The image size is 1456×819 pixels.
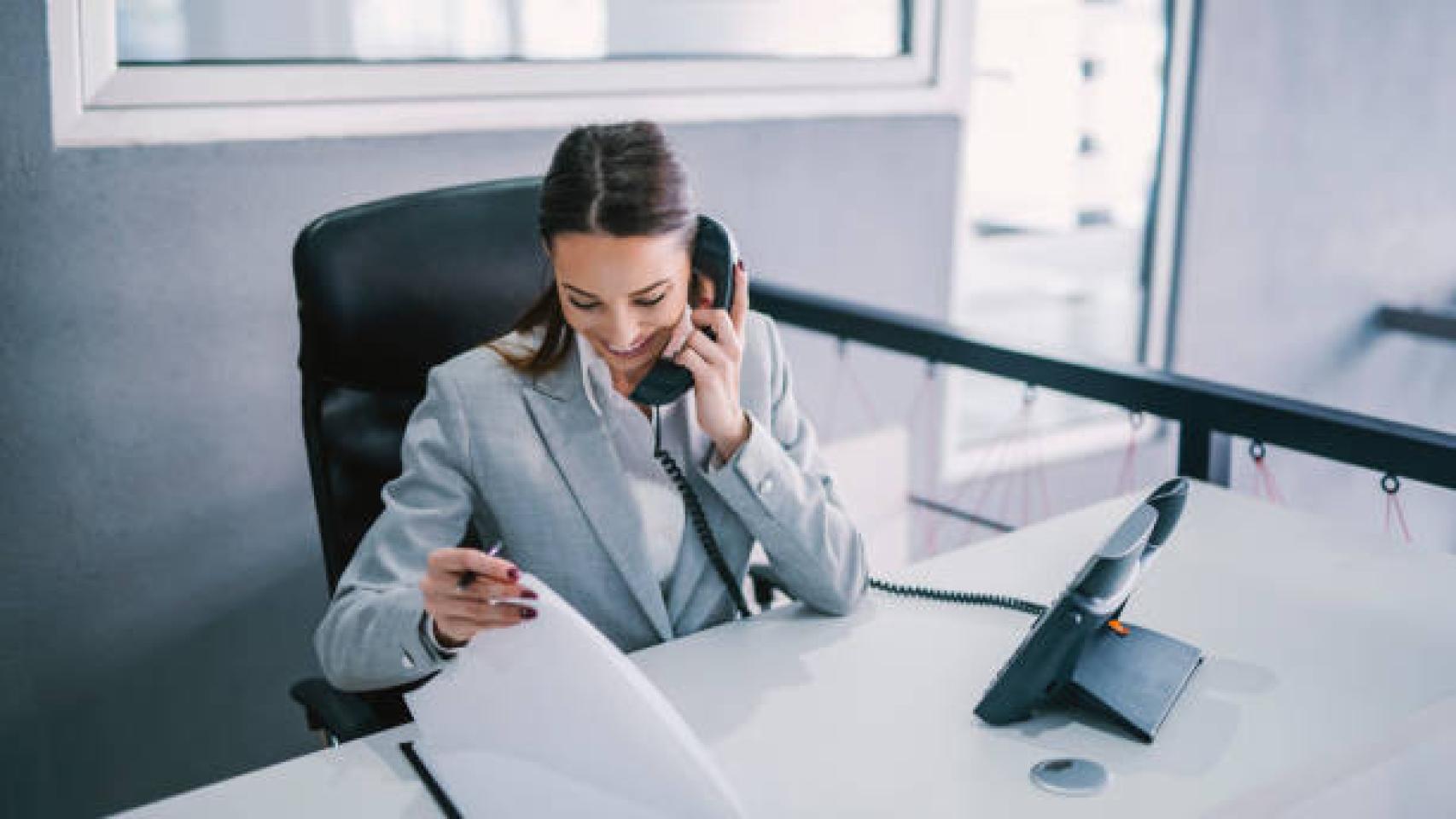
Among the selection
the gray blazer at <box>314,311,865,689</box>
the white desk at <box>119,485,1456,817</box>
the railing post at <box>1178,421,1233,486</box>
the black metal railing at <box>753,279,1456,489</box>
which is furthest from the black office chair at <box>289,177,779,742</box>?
the railing post at <box>1178,421,1233,486</box>

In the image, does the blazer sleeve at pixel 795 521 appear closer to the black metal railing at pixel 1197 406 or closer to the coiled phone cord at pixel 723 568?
the coiled phone cord at pixel 723 568

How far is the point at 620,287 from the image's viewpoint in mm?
1287

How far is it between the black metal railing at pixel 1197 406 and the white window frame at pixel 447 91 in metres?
0.55

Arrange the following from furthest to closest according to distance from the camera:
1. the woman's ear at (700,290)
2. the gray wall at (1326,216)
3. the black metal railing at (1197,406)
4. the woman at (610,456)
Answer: the gray wall at (1326,216) < the black metal railing at (1197,406) < the woman's ear at (700,290) < the woman at (610,456)

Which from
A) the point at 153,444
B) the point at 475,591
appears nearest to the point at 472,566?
the point at 475,591

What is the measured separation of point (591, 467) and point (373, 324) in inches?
11.7

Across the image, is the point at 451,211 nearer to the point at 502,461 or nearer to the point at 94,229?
the point at 502,461

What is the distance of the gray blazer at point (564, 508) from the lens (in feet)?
4.32

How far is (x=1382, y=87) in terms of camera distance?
400 cm

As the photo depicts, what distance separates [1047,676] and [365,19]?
5.13 feet

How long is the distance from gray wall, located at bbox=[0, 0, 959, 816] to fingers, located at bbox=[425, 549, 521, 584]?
46.0 inches

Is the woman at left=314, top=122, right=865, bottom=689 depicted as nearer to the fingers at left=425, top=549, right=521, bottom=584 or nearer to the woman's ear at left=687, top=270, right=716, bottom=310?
the woman's ear at left=687, top=270, right=716, bottom=310

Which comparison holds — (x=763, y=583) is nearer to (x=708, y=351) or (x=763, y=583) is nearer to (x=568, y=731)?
(x=708, y=351)

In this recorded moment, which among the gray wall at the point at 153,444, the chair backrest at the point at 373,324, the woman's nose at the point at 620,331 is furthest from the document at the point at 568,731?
the gray wall at the point at 153,444
